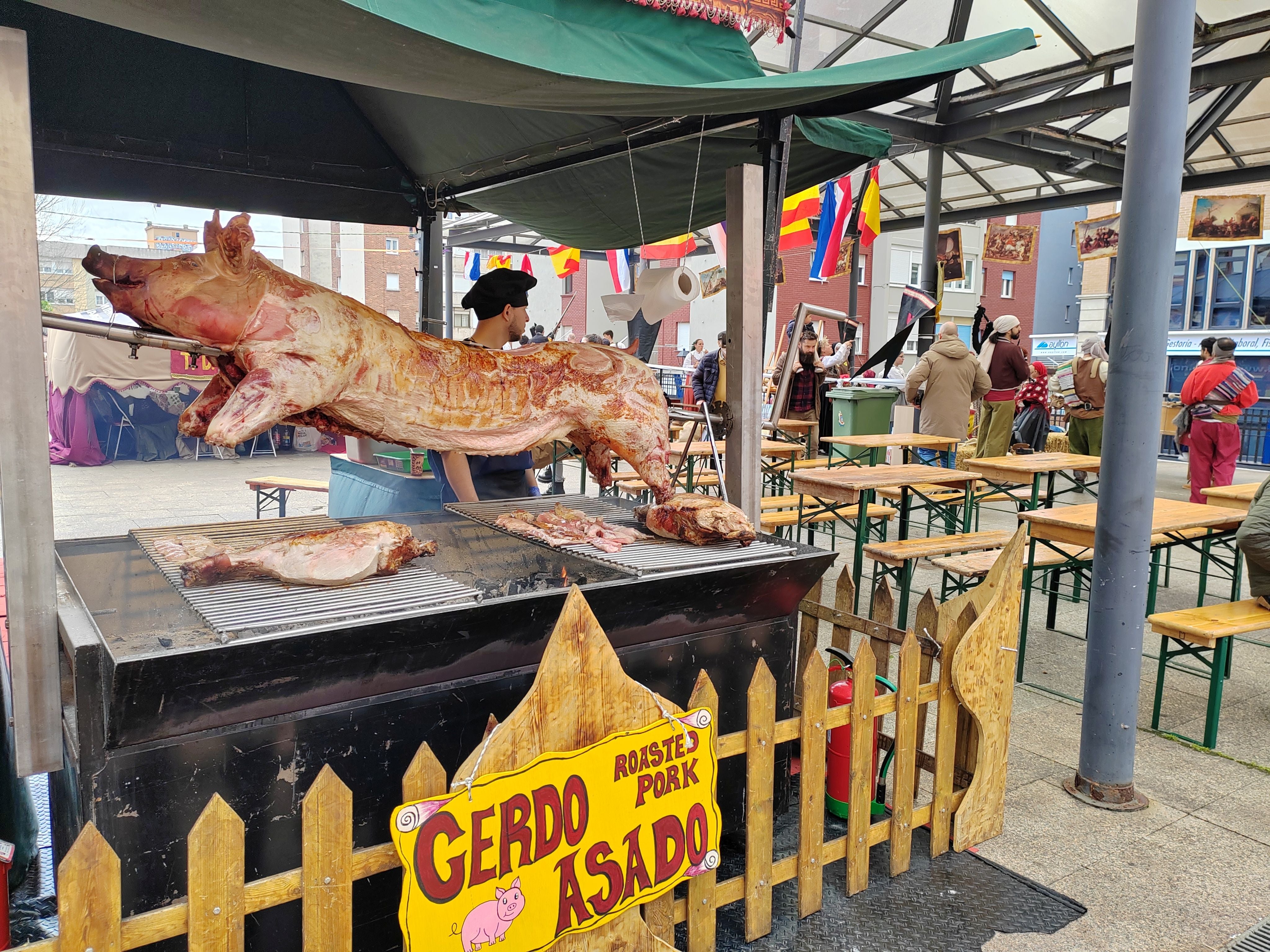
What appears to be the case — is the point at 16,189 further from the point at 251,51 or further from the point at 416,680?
the point at 416,680

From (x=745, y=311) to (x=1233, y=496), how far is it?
4731 millimetres

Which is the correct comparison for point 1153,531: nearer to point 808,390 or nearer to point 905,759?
point 905,759

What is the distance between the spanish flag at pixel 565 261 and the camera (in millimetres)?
11109

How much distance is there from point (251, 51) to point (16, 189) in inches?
23.8

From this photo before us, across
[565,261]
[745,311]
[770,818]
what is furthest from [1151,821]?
[565,261]

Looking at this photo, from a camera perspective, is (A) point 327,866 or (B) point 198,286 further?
(B) point 198,286

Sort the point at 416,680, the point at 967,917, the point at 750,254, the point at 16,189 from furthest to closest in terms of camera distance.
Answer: the point at 750,254 < the point at 967,917 < the point at 416,680 < the point at 16,189

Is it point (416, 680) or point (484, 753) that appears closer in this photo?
point (484, 753)

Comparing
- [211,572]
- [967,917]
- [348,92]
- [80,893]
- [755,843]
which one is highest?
[348,92]

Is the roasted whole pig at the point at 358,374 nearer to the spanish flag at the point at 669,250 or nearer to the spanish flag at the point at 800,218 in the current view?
the spanish flag at the point at 669,250

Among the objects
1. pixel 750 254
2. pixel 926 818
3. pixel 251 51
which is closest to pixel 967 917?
pixel 926 818

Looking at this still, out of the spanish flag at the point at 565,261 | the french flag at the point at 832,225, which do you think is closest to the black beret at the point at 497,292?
the french flag at the point at 832,225

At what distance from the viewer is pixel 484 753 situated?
6.51 ft

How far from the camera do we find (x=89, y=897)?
1.60 m
